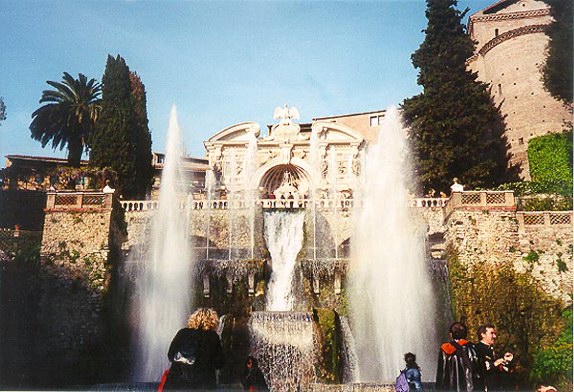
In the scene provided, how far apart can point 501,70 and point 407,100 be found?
562 cm

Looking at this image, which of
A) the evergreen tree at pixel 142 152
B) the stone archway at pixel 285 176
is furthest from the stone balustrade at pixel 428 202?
the evergreen tree at pixel 142 152

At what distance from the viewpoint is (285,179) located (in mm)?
32781

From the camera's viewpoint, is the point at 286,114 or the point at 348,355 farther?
the point at 286,114

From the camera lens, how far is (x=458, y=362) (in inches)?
244

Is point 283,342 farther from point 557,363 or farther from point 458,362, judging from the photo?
point 458,362

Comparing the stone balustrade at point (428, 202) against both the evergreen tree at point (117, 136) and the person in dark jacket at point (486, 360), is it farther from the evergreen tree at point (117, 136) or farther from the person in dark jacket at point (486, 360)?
the person in dark jacket at point (486, 360)

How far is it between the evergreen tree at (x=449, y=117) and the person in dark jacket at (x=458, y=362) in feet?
66.3

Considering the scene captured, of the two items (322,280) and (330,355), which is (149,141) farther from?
(330,355)

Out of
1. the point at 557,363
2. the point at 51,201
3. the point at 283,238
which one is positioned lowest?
the point at 557,363

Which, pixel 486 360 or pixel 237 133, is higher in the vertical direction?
pixel 237 133

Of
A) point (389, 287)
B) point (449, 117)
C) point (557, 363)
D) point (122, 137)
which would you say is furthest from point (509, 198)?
point (122, 137)

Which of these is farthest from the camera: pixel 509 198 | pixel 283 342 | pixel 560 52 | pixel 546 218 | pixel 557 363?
pixel 560 52

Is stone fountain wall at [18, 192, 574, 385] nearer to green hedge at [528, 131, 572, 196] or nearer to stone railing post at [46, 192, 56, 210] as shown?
stone railing post at [46, 192, 56, 210]

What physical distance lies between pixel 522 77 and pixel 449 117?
537 centimetres
